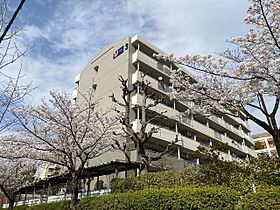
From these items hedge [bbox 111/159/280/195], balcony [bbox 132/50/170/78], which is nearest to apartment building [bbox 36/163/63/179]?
hedge [bbox 111/159/280/195]

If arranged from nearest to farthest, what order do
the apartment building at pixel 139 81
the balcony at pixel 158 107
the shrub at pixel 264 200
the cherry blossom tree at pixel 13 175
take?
the shrub at pixel 264 200, the cherry blossom tree at pixel 13 175, the balcony at pixel 158 107, the apartment building at pixel 139 81

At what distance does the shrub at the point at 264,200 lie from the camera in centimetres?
533

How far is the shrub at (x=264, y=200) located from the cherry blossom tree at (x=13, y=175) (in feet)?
45.6

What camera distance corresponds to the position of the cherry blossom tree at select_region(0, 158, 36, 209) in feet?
55.5

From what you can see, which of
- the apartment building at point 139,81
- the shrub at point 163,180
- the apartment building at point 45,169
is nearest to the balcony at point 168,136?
the apartment building at point 139,81

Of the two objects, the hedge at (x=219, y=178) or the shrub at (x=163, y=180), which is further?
the shrub at (x=163, y=180)

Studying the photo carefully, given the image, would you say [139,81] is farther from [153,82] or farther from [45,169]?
[45,169]

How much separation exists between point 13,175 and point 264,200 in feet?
54.5

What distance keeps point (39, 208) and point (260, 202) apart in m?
11.2

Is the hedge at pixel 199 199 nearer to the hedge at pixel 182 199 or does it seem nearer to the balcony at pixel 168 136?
the hedge at pixel 182 199

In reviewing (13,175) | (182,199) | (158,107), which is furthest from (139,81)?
(182,199)

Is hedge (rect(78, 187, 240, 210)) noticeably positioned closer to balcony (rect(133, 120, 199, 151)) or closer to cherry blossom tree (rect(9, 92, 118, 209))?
cherry blossom tree (rect(9, 92, 118, 209))

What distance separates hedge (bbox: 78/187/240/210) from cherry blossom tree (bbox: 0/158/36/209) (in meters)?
10.7

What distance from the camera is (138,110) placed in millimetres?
17562
